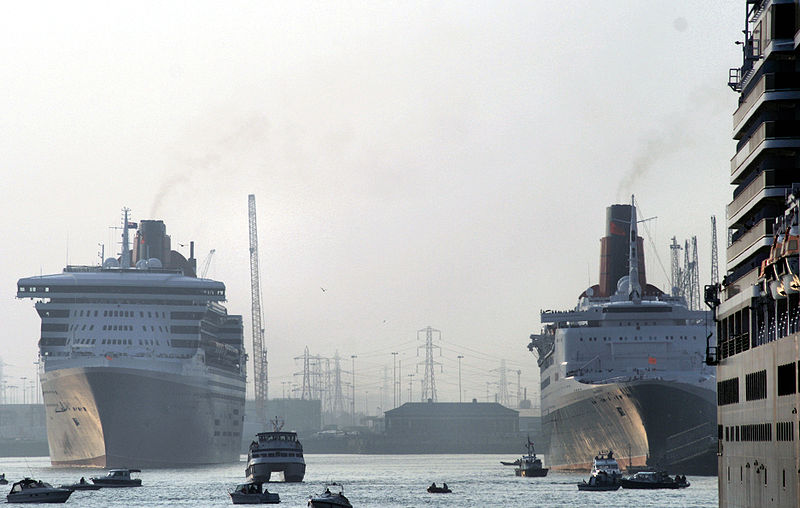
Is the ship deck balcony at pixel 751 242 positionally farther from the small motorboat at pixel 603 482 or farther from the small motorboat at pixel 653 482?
the small motorboat at pixel 603 482

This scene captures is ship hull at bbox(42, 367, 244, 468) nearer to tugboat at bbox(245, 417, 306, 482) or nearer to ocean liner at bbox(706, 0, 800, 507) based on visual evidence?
tugboat at bbox(245, 417, 306, 482)

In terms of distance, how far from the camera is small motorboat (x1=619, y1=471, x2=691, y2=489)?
117 m

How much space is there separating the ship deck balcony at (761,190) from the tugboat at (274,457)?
7399 cm

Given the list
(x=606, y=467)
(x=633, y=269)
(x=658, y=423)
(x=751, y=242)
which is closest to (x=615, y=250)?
(x=633, y=269)

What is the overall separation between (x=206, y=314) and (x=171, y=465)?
2167cm

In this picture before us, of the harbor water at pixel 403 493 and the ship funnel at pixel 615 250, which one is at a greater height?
the ship funnel at pixel 615 250

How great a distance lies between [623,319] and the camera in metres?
148

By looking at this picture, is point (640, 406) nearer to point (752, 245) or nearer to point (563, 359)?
point (563, 359)

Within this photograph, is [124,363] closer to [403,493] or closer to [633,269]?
[403,493]

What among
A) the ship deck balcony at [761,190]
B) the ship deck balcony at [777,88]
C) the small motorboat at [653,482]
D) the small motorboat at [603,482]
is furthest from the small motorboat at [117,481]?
the ship deck balcony at [777,88]

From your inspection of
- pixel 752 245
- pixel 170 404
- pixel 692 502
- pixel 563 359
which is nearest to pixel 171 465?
pixel 170 404

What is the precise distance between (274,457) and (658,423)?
1361 inches

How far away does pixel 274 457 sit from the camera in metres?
134

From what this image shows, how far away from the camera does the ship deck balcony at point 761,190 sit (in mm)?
58656
